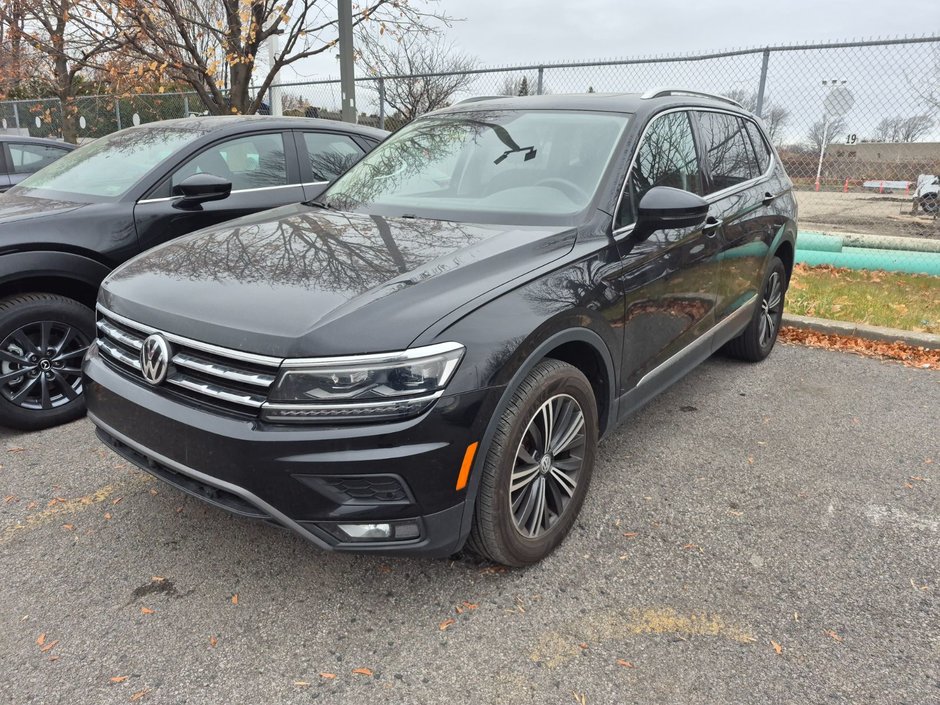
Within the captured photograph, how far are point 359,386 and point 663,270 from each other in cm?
172

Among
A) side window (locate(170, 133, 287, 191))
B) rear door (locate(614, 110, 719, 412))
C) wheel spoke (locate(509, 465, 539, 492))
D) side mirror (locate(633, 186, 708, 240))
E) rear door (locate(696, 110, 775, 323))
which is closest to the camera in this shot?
wheel spoke (locate(509, 465, 539, 492))

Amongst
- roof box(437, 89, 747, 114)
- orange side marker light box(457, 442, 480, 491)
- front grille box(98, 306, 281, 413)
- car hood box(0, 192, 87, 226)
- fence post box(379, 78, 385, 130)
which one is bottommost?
orange side marker light box(457, 442, 480, 491)

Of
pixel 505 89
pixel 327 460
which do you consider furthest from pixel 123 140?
pixel 505 89

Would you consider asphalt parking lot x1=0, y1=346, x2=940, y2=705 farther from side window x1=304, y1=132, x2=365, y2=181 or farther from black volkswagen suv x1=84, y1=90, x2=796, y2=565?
side window x1=304, y1=132, x2=365, y2=181

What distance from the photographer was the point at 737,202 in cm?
415

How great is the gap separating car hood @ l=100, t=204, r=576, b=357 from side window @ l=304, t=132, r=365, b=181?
2.19m

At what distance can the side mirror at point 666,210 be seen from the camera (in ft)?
9.70

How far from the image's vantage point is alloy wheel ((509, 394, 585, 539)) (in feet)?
8.46

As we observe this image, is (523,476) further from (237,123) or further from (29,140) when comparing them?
(29,140)

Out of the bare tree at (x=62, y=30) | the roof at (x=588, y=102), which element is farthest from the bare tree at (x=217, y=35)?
the roof at (x=588, y=102)

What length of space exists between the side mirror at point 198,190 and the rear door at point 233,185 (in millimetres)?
89

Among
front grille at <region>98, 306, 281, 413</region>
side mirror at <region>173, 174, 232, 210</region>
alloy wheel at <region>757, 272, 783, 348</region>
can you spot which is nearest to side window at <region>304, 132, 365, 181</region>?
side mirror at <region>173, 174, 232, 210</region>

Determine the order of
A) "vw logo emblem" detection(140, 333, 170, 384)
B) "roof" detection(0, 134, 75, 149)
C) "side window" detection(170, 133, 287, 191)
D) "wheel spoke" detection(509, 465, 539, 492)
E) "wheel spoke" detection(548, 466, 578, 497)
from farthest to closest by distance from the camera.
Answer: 1. "roof" detection(0, 134, 75, 149)
2. "side window" detection(170, 133, 287, 191)
3. "wheel spoke" detection(548, 466, 578, 497)
4. "wheel spoke" detection(509, 465, 539, 492)
5. "vw logo emblem" detection(140, 333, 170, 384)

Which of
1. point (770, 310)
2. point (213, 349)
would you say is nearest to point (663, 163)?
point (770, 310)
